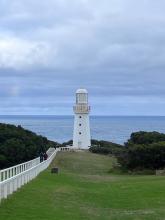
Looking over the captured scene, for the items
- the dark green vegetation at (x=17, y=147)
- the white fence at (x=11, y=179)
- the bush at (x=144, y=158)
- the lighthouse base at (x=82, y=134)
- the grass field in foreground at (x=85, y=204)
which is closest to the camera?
the grass field in foreground at (x=85, y=204)

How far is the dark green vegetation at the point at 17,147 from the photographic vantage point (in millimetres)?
59625

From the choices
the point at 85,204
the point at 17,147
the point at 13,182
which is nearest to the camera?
the point at 85,204

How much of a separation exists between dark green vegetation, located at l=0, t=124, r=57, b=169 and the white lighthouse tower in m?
9.18

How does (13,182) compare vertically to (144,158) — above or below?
below

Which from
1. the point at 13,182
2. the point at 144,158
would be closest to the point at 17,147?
the point at 144,158

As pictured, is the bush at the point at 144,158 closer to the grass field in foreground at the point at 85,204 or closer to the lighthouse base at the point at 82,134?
the grass field in foreground at the point at 85,204

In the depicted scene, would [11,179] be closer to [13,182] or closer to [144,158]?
[13,182]

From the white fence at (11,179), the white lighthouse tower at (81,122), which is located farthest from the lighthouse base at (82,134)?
the white fence at (11,179)

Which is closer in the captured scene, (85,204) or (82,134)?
(85,204)

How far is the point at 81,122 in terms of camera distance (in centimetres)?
8025

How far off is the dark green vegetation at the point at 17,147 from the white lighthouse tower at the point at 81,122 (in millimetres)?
9175

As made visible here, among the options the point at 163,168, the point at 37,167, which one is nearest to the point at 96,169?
the point at 163,168

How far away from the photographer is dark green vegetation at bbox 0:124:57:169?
59625 millimetres

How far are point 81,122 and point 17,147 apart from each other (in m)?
19.7
